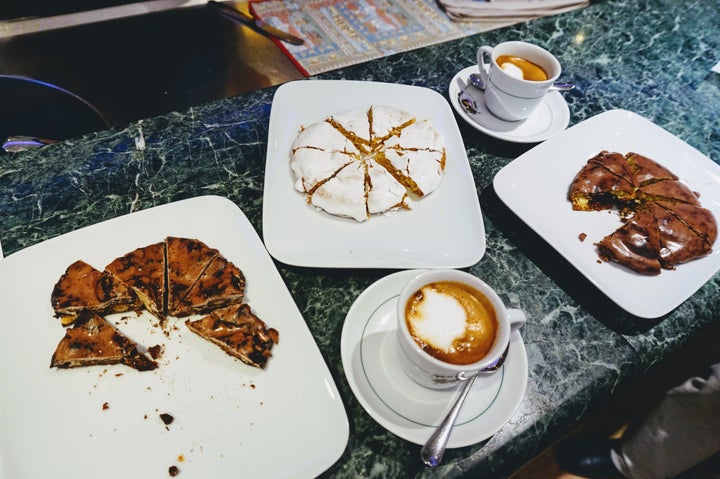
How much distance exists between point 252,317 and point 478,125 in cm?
131

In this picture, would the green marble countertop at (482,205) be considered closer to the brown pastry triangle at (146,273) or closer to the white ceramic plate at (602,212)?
the white ceramic plate at (602,212)

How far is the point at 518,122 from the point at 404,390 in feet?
4.64

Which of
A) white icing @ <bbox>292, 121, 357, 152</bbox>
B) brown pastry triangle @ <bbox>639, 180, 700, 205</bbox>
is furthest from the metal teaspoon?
brown pastry triangle @ <bbox>639, 180, 700, 205</bbox>

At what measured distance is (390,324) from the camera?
55.0 inches

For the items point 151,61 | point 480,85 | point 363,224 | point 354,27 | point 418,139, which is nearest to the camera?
point 363,224

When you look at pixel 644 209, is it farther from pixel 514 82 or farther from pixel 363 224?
pixel 363 224

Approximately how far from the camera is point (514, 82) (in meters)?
1.94

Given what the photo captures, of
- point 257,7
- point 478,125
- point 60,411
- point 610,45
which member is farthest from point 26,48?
point 610,45

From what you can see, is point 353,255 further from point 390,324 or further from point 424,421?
point 424,421

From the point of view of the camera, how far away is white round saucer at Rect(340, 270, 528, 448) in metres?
1.22

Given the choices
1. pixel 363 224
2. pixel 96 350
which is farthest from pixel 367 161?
pixel 96 350

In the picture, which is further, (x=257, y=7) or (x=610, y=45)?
(x=257, y=7)

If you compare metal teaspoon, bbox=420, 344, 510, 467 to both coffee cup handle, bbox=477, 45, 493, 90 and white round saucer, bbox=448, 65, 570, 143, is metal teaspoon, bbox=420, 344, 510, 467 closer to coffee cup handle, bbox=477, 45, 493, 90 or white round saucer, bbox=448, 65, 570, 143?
white round saucer, bbox=448, 65, 570, 143

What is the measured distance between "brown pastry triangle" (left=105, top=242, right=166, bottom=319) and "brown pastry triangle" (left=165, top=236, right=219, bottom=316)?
0.08 feet
